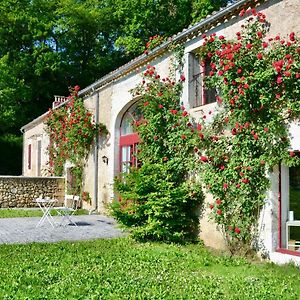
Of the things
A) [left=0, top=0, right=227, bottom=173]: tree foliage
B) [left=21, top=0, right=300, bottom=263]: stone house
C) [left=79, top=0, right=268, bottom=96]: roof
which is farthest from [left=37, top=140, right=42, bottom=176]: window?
[left=79, top=0, right=268, bottom=96]: roof

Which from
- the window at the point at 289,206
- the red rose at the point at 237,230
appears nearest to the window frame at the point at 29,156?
the red rose at the point at 237,230

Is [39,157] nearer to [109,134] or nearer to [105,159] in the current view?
[105,159]

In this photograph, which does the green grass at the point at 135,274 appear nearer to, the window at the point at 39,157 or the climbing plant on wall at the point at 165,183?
the climbing plant on wall at the point at 165,183

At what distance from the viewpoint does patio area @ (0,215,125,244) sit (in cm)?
1030

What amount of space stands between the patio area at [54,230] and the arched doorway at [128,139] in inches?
73.2

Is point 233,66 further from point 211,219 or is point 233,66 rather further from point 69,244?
point 69,244

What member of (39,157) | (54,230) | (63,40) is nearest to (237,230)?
(54,230)

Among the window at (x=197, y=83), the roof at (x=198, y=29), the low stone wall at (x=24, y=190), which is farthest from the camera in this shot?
the low stone wall at (x=24, y=190)

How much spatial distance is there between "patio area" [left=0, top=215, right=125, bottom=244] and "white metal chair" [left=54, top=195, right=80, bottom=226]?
0.21 metres

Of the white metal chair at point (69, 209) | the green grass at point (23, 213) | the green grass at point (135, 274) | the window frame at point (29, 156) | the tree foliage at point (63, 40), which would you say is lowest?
the green grass at point (135, 274)

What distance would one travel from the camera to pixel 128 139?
556 inches

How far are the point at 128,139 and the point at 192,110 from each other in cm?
443

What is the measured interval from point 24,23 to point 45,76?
13.2 feet

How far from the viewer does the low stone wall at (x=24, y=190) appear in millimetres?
17594
